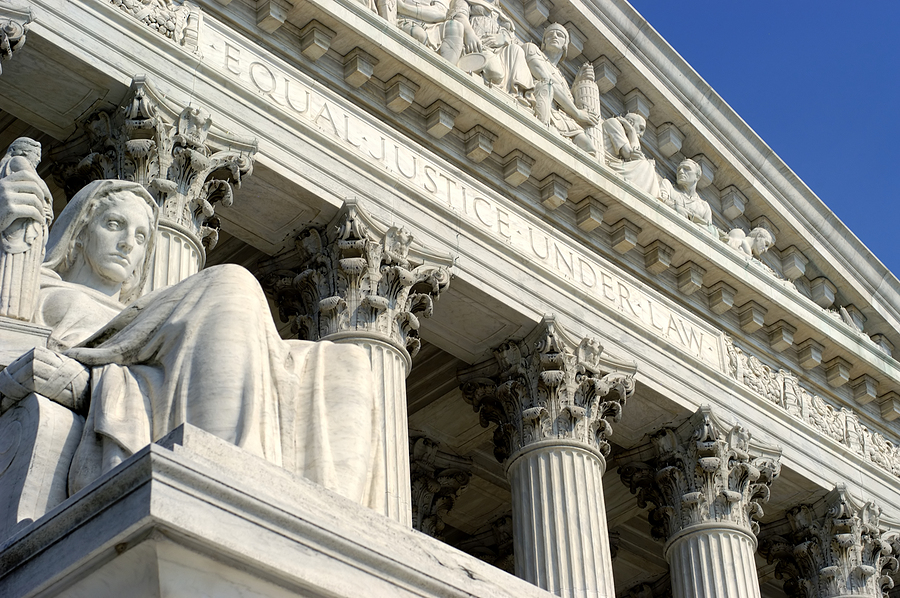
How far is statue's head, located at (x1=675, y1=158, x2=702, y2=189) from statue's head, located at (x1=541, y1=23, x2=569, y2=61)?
2.55 metres

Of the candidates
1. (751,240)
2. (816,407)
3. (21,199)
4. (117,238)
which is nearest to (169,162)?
(117,238)

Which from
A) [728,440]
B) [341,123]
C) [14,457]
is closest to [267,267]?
[341,123]

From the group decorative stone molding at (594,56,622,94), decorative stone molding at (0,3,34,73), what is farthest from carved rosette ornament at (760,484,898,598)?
decorative stone molding at (0,3,34,73)

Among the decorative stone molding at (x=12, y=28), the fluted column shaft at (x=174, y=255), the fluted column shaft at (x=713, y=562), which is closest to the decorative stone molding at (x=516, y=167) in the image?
the fluted column shaft at (x=713, y=562)

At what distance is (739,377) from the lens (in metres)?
17.2

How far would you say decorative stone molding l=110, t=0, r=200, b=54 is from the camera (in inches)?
470

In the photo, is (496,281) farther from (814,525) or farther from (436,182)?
(814,525)

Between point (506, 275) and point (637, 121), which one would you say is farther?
point (637, 121)

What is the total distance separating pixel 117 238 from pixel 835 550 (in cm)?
1372

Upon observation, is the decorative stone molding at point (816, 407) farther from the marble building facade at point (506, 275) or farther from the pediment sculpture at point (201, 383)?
the pediment sculpture at point (201, 383)

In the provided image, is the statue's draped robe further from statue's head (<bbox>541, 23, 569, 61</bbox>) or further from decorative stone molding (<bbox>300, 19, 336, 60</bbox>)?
statue's head (<bbox>541, 23, 569, 61</bbox>)

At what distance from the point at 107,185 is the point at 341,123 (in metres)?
7.45

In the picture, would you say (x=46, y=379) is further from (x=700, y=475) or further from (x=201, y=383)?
(x=700, y=475)

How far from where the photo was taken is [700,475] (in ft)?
51.5
